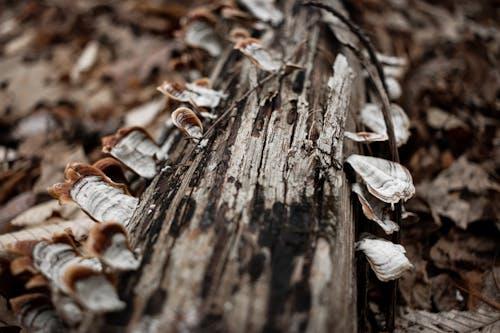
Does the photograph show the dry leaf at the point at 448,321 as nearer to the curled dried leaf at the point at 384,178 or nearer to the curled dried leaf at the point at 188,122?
the curled dried leaf at the point at 384,178

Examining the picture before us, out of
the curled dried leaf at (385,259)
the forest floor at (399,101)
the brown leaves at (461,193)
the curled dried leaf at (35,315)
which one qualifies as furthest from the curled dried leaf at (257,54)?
the curled dried leaf at (35,315)

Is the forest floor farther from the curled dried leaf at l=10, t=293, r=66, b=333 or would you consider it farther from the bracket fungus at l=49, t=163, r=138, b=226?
the bracket fungus at l=49, t=163, r=138, b=226

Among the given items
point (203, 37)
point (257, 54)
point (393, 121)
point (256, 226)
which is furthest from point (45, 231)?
point (393, 121)

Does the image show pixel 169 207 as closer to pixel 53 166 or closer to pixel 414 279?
pixel 414 279

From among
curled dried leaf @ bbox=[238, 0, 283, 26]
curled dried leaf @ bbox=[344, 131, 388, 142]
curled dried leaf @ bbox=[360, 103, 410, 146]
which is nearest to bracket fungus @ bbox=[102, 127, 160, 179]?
curled dried leaf @ bbox=[344, 131, 388, 142]

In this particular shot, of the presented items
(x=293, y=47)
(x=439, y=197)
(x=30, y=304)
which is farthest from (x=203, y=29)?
(x=30, y=304)

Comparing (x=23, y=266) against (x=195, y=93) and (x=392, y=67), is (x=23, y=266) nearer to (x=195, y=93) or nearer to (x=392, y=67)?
(x=195, y=93)

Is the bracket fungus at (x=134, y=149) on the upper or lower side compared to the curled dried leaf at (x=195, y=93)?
lower
